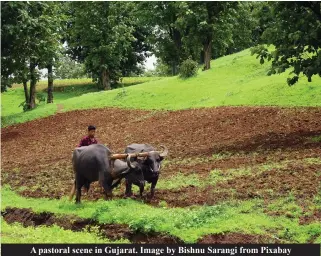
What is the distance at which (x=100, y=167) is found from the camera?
51.2ft

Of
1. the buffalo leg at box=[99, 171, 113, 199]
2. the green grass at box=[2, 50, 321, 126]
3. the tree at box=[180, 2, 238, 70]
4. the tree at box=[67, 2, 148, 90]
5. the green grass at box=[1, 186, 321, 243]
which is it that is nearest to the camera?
the green grass at box=[1, 186, 321, 243]

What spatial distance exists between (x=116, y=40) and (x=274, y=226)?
175 ft

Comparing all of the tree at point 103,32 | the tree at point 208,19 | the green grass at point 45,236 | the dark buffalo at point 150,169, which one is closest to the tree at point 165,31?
the tree at point 103,32

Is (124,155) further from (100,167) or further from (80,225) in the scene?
(80,225)

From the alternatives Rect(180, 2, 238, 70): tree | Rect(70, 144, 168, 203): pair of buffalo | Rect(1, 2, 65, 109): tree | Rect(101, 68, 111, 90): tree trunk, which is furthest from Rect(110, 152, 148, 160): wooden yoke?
Rect(101, 68, 111, 90): tree trunk

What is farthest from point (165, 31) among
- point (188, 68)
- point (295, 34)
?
point (295, 34)

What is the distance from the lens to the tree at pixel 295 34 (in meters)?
21.5

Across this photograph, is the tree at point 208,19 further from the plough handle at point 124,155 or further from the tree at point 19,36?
the plough handle at point 124,155

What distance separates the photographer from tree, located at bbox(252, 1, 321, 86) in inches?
845

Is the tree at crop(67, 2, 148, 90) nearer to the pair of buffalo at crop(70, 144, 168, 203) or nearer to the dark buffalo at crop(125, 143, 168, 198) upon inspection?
the pair of buffalo at crop(70, 144, 168, 203)

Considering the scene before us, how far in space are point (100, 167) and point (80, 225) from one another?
2119 mm

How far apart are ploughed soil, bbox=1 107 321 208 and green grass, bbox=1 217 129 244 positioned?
3.17 metres
